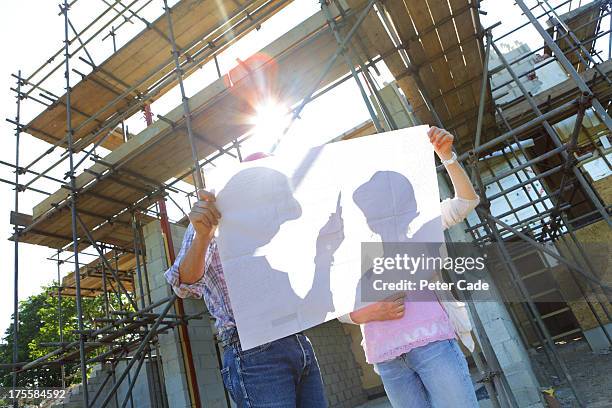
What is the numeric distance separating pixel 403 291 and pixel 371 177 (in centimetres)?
53

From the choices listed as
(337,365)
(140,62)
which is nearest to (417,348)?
(140,62)

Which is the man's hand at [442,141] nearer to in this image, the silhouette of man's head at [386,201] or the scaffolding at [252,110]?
Answer: the silhouette of man's head at [386,201]

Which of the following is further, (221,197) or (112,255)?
(112,255)

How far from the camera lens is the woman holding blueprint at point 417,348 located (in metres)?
1.60

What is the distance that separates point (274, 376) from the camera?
1.48m

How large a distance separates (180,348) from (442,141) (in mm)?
6428

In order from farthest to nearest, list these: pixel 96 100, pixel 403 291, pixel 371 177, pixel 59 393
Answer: pixel 59 393
pixel 96 100
pixel 371 177
pixel 403 291

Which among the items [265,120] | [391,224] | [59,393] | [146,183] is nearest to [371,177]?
[391,224]

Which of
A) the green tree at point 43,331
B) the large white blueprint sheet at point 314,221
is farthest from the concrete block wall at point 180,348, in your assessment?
the green tree at point 43,331

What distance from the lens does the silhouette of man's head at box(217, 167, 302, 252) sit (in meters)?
1.74

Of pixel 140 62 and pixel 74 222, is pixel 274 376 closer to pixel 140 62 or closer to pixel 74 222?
A: pixel 74 222

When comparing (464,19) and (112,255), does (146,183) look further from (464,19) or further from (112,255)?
(464,19)

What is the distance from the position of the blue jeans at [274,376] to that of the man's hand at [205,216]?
441 millimetres

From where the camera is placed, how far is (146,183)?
23.5 feet
